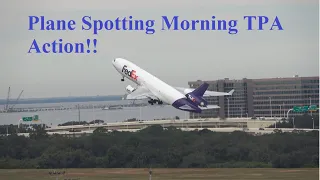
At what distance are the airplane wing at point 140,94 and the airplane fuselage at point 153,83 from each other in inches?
20.2

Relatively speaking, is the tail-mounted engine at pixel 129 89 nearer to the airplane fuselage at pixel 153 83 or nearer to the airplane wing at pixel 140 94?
the airplane wing at pixel 140 94

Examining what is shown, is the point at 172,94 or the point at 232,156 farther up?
the point at 172,94

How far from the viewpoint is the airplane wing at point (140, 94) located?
146 meters

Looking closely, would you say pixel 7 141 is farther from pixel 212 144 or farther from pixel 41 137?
pixel 212 144

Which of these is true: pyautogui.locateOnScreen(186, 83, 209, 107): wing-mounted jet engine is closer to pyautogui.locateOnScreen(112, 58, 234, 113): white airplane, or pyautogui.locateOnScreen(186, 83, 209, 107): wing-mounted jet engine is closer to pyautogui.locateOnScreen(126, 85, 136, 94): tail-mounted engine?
pyautogui.locateOnScreen(112, 58, 234, 113): white airplane

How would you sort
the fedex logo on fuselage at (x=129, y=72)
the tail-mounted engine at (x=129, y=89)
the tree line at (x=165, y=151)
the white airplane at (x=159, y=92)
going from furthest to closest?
the fedex logo on fuselage at (x=129, y=72), the tree line at (x=165, y=151), the tail-mounted engine at (x=129, y=89), the white airplane at (x=159, y=92)

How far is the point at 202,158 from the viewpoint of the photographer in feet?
500

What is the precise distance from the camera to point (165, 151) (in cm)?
15412

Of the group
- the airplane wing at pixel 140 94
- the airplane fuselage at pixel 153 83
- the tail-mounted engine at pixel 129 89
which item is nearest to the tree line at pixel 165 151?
the airplane wing at pixel 140 94
